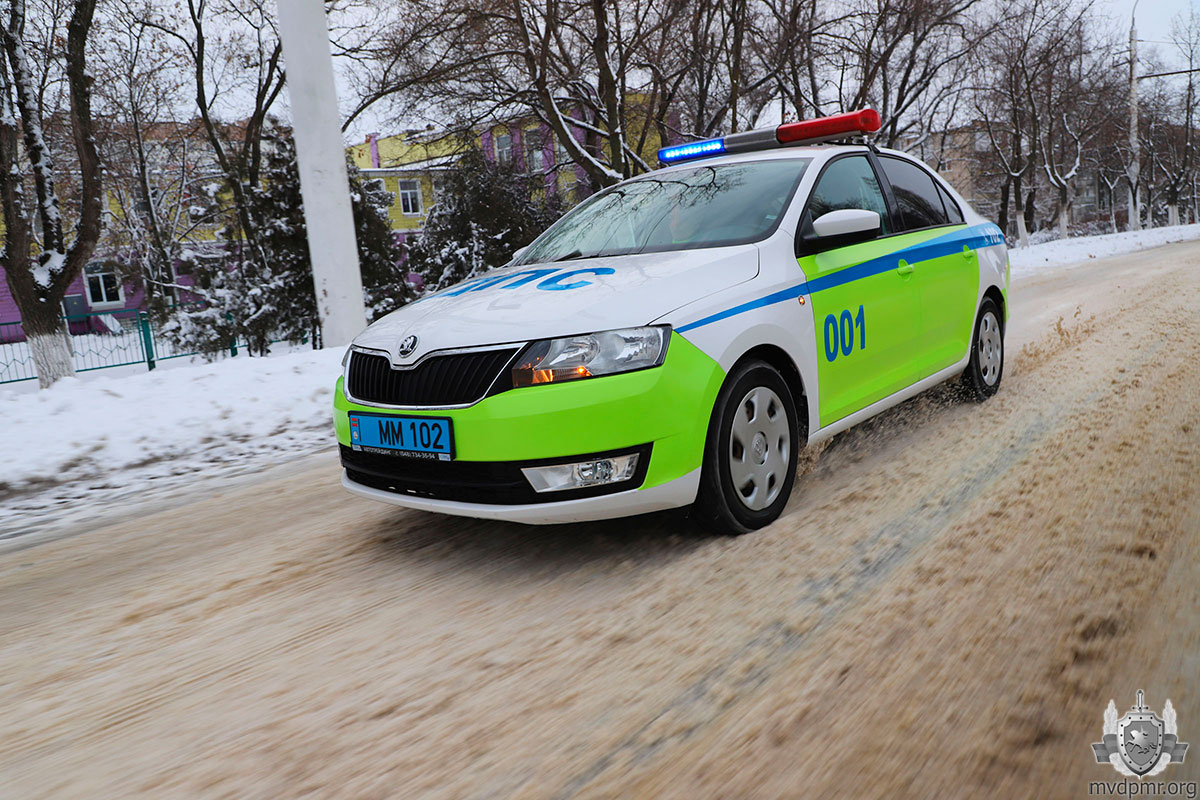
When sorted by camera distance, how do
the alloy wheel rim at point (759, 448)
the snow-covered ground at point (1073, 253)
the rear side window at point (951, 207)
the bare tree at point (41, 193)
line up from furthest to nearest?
Answer: the snow-covered ground at point (1073, 253)
the bare tree at point (41, 193)
the rear side window at point (951, 207)
the alloy wheel rim at point (759, 448)

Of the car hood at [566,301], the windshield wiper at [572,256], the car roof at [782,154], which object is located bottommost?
the car hood at [566,301]

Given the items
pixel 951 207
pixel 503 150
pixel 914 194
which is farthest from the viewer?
pixel 503 150

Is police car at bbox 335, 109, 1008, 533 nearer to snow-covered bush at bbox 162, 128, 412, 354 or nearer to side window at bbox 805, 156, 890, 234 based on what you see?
side window at bbox 805, 156, 890, 234

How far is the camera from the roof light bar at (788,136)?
4707mm

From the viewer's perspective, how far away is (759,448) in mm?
3521

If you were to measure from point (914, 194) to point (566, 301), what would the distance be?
2.92 meters

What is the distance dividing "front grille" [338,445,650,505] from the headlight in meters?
0.28

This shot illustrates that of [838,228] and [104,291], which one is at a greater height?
[104,291]

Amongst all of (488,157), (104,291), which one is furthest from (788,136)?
(104,291)

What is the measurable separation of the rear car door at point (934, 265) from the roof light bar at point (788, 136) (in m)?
0.41

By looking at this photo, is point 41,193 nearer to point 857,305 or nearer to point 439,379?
point 439,379

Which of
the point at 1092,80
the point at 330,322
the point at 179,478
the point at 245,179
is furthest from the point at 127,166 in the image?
the point at 1092,80

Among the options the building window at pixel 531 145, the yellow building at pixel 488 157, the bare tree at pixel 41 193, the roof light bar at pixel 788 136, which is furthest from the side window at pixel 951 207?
the building window at pixel 531 145

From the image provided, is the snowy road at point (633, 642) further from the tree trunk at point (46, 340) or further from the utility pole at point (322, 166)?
the tree trunk at point (46, 340)
